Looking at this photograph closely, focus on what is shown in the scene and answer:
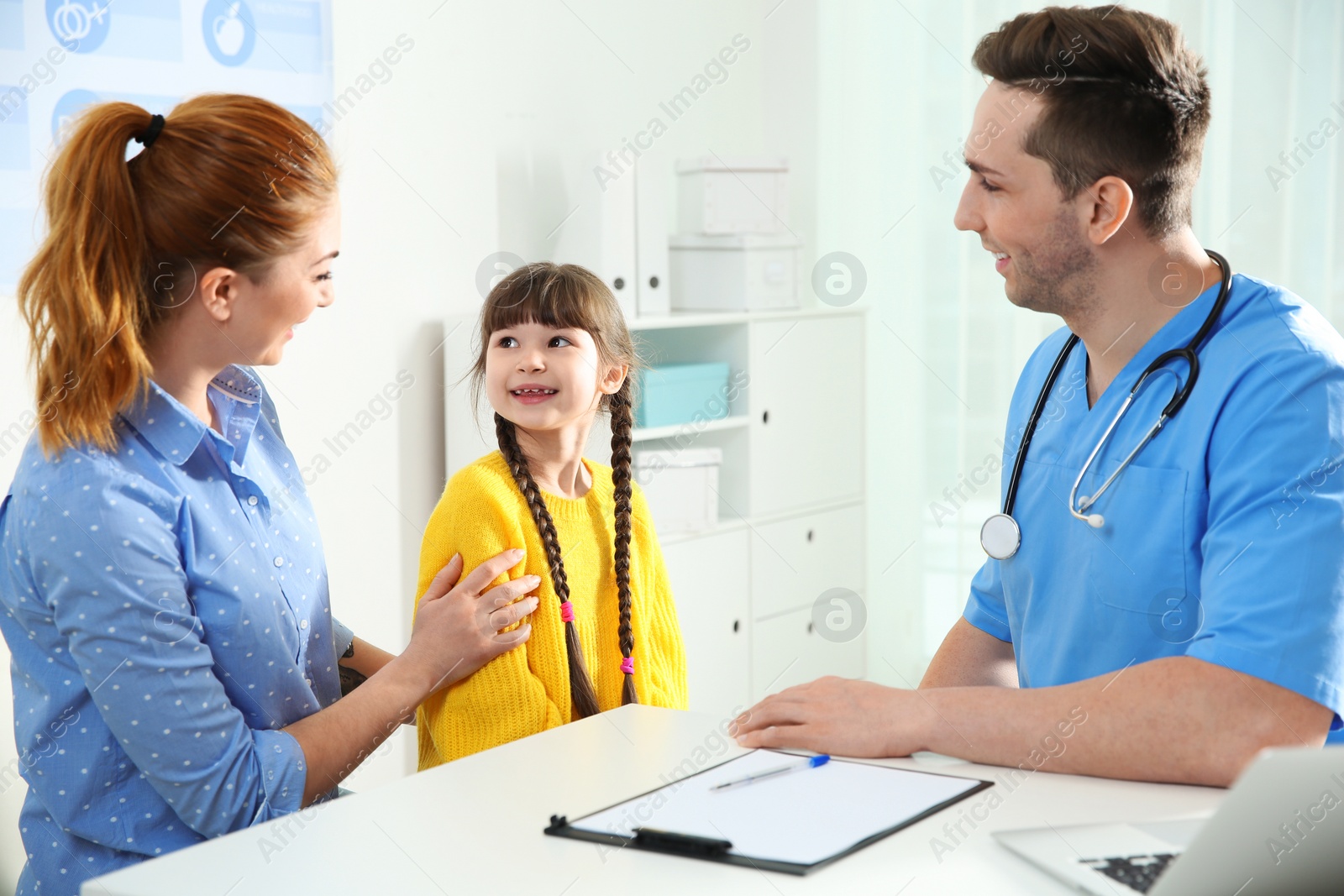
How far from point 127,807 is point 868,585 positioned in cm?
311

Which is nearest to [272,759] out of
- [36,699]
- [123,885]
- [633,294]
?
[36,699]

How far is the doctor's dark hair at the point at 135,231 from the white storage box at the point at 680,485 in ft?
6.09

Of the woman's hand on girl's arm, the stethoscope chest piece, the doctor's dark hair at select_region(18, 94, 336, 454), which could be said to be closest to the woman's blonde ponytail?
the doctor's dark hair at select_region(18, 94, 336, 454)

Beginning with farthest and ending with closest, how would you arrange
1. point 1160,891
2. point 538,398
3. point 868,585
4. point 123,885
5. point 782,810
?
point 868,585 → point 538,398 → point 782,810 → point 123,885 → point 1160,891

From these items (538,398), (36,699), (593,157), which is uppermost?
(593,157)

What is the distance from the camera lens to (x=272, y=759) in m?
1.34

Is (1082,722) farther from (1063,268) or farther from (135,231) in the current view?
(135,231)

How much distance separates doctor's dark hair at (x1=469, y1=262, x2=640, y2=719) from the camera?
1.61m

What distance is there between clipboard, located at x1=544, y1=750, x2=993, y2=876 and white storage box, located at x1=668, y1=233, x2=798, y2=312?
7.93 feet

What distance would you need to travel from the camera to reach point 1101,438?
4.65 ft

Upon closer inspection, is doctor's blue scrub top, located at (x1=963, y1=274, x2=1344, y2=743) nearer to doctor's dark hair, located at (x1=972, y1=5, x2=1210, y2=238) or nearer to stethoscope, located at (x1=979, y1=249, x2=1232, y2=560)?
stethoscope, located at (x1=979, y1=249, x2=1232, y2=560)

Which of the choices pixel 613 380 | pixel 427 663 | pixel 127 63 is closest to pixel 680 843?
pixel 427 663

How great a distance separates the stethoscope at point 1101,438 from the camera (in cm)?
133

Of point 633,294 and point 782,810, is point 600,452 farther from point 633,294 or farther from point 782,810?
point 782,810
